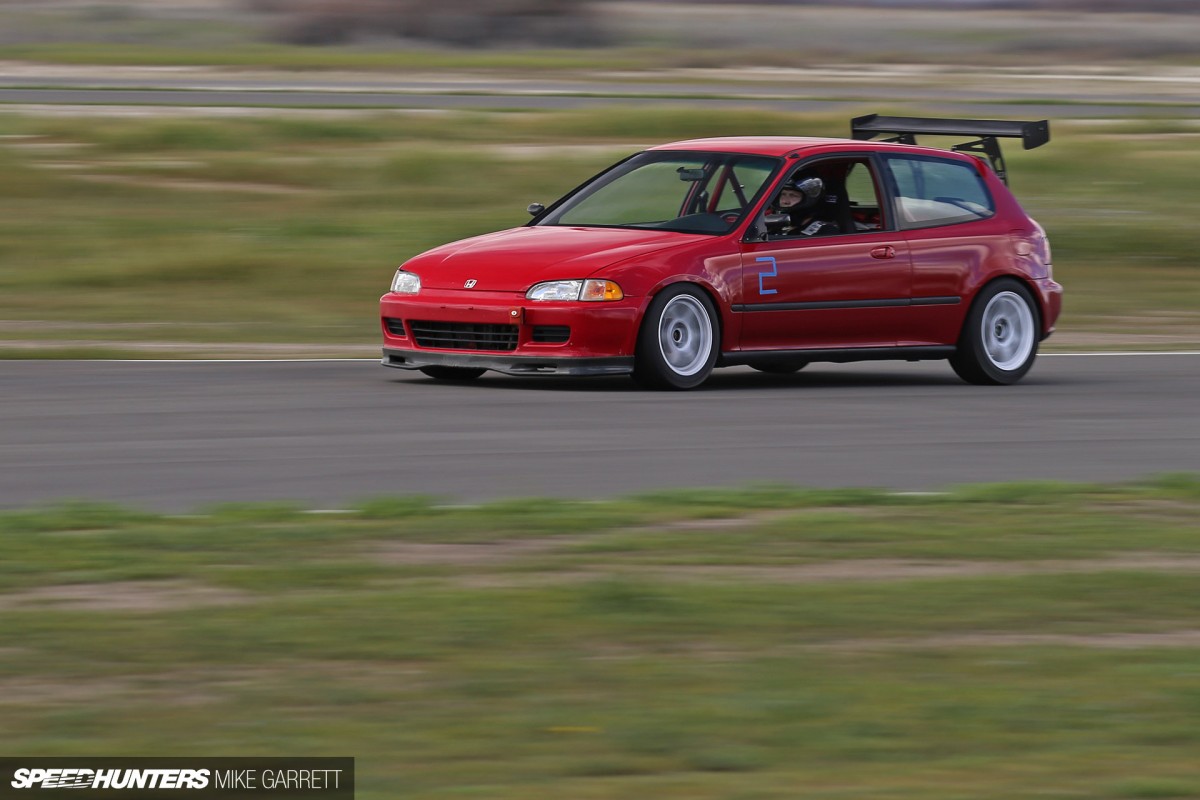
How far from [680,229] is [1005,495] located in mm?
4347

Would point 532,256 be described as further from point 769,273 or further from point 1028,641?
point 1028,641

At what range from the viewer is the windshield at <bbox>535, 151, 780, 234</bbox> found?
1280cm

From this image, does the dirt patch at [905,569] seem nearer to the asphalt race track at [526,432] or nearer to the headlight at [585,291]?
the asphalt race track at [526,432]

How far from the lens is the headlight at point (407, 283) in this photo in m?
12.7

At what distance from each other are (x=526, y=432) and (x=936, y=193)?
13.8ft

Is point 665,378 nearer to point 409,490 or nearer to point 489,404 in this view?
point 489,404

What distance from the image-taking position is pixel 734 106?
37.1m

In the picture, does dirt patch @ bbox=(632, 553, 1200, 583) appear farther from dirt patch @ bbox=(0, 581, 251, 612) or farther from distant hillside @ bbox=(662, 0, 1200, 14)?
distant hillside @ bbox=(662, 0, 1200, 14)

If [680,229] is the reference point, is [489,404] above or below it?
below

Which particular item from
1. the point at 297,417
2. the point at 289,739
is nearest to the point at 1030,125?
the point at 297,417

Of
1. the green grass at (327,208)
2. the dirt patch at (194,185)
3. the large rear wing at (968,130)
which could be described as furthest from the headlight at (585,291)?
the dirt patch at (194,185)

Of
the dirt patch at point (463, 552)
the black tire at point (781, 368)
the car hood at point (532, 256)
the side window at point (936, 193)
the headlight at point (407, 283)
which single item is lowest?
the black tire at point (781, 368)

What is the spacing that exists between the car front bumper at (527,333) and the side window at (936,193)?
7.47 feet

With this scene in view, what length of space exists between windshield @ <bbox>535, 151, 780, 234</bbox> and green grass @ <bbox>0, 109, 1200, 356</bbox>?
2920 millimetres
